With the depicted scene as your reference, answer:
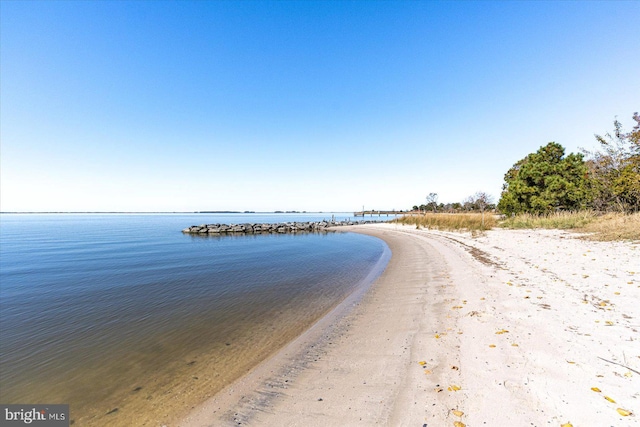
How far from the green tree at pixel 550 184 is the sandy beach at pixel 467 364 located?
2412 centimetres

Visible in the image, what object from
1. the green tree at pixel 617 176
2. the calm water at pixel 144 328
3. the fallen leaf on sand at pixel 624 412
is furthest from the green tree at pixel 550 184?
the fallen leaf on sand at pixel 624 412

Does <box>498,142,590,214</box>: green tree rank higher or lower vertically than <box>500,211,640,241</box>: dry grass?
higher

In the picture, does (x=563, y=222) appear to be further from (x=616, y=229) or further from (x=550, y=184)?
(x=550, y=184)

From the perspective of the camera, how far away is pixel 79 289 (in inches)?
463

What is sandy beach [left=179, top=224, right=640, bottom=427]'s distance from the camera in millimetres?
3191

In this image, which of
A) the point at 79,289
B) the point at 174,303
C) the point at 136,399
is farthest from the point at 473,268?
the point at 79,289

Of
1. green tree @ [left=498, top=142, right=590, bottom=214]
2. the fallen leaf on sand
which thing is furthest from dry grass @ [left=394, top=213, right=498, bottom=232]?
the fallen leaf on sand

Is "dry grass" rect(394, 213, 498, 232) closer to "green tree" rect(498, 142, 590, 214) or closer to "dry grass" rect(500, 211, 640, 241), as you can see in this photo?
"dry grass" rect(500, 211, 640, 241)

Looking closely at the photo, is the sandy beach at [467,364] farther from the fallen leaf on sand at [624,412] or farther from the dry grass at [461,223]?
the dry grass at [461,223]

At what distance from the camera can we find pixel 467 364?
166 inches

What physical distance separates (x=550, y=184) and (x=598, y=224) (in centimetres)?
Result: 1152

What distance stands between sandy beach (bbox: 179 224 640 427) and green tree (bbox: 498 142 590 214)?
2412 centimetres

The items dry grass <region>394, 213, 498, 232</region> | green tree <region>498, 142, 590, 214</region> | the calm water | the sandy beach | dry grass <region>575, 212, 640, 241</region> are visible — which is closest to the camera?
the sandy beach

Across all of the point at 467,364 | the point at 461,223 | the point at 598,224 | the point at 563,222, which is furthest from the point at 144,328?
the point at 461,223
